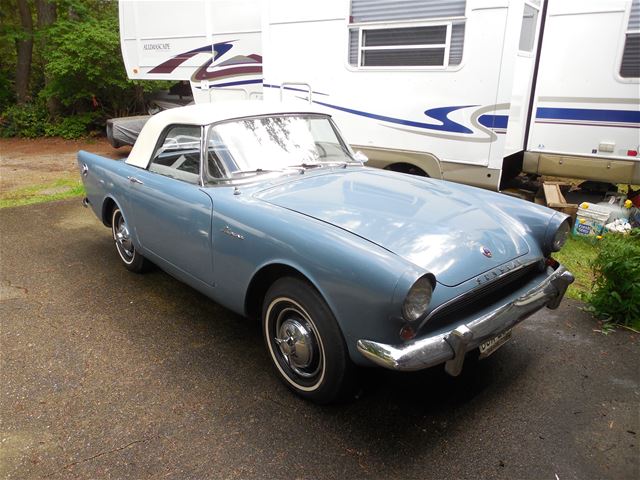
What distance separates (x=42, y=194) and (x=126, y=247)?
4.16 m

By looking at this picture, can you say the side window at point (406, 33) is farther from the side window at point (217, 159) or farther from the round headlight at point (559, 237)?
the side window at point (217, 159)

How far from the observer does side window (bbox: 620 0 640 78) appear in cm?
513

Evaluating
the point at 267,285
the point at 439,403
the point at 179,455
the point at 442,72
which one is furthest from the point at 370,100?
the point at 179,455

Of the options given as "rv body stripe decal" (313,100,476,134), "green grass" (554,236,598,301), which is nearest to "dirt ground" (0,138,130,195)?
"rv body stripe decal" (313,100,476,134)

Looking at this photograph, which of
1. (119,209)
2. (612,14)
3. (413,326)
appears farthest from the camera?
(612,14)

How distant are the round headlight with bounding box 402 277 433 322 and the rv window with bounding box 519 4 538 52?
424cm

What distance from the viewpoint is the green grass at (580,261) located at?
4.28 meters

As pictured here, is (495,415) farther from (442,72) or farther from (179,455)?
(442,72)

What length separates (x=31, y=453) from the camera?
94.7 inches

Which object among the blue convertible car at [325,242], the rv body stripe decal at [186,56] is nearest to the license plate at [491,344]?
the blue convertible car at [325,242]

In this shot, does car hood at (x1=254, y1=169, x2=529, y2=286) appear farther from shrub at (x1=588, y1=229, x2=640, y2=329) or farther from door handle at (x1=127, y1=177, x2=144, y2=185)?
door handle at (x1=127, y1=177, x2=144, y2=185)

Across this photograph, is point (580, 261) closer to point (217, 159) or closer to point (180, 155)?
point (217, 159)

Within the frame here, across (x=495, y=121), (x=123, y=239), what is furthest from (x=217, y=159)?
(x=495, y=121)

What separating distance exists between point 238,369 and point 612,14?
5527 mm
